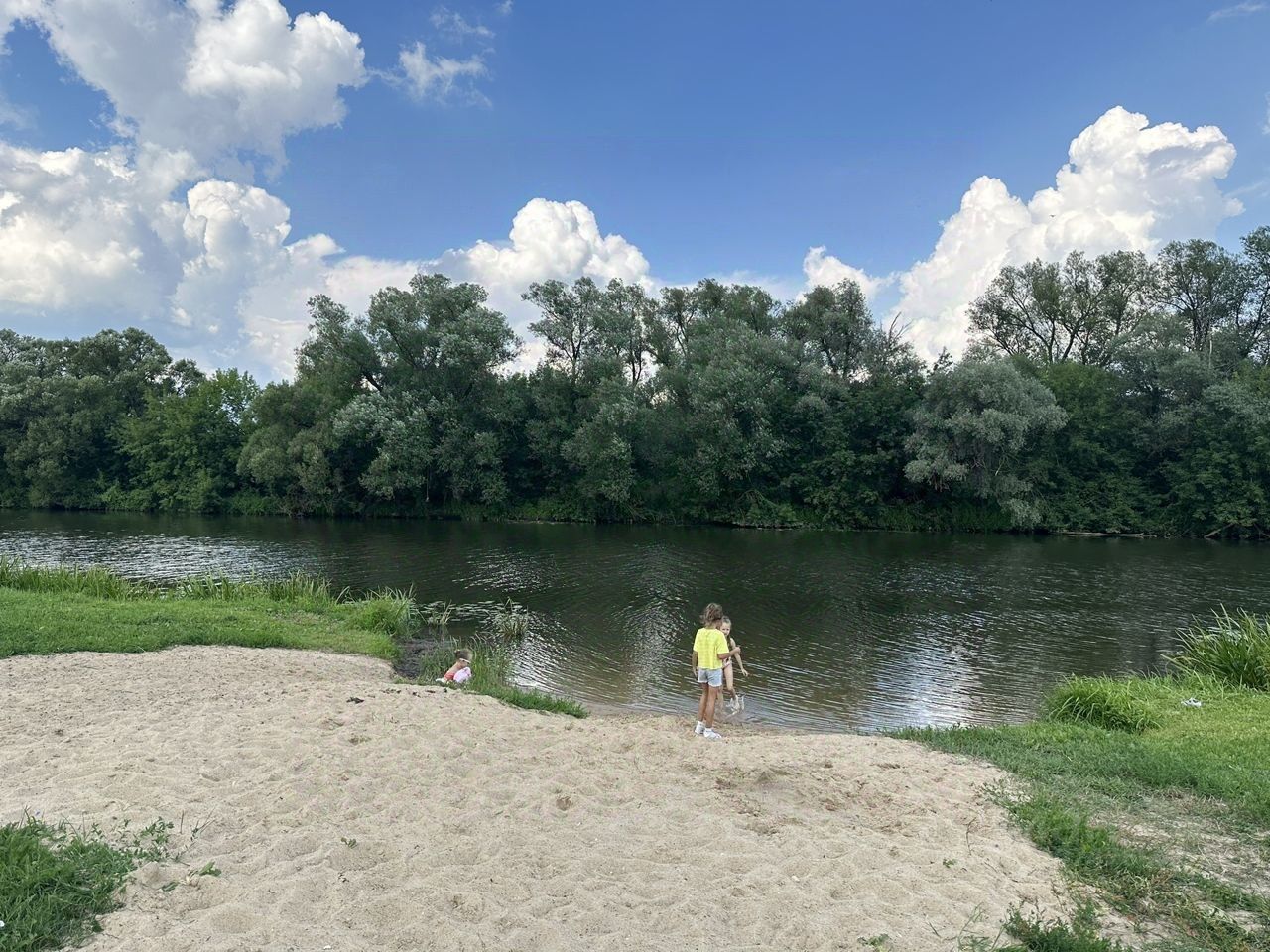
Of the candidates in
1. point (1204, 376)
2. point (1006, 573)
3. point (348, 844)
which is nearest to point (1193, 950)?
point (348, 844)

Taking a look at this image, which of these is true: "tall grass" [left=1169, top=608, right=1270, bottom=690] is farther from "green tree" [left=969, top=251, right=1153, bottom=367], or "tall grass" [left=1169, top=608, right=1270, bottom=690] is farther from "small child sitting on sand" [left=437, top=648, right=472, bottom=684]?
"green tree" [left=969, top=251, right=1153, bottom=367]

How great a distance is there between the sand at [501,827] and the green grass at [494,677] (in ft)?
5.06

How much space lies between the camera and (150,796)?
684 cm

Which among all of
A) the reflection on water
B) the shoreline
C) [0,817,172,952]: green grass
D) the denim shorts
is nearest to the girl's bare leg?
the denim shorts

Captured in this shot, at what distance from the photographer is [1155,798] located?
7.98 m

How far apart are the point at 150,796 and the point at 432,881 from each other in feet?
9.98

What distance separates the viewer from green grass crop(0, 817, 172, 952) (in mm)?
4793

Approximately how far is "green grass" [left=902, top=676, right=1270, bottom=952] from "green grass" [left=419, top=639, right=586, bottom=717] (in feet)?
18.3

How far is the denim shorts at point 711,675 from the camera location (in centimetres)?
1112

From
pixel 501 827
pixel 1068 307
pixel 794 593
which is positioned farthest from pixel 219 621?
pixel 1068 307

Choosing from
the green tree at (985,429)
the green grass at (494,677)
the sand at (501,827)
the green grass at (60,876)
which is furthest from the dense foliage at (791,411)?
the green grass at (60,876)

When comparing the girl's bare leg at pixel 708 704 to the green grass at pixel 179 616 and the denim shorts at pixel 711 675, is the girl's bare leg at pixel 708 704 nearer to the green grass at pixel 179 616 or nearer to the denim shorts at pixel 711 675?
the denim shorts at pixel 711 675

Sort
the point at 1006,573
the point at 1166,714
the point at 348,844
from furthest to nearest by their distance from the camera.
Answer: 1. the point at 1006,573
2. the point at 1166,714
3. the point at 348,844

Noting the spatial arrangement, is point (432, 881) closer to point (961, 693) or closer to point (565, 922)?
point (565, 922)
